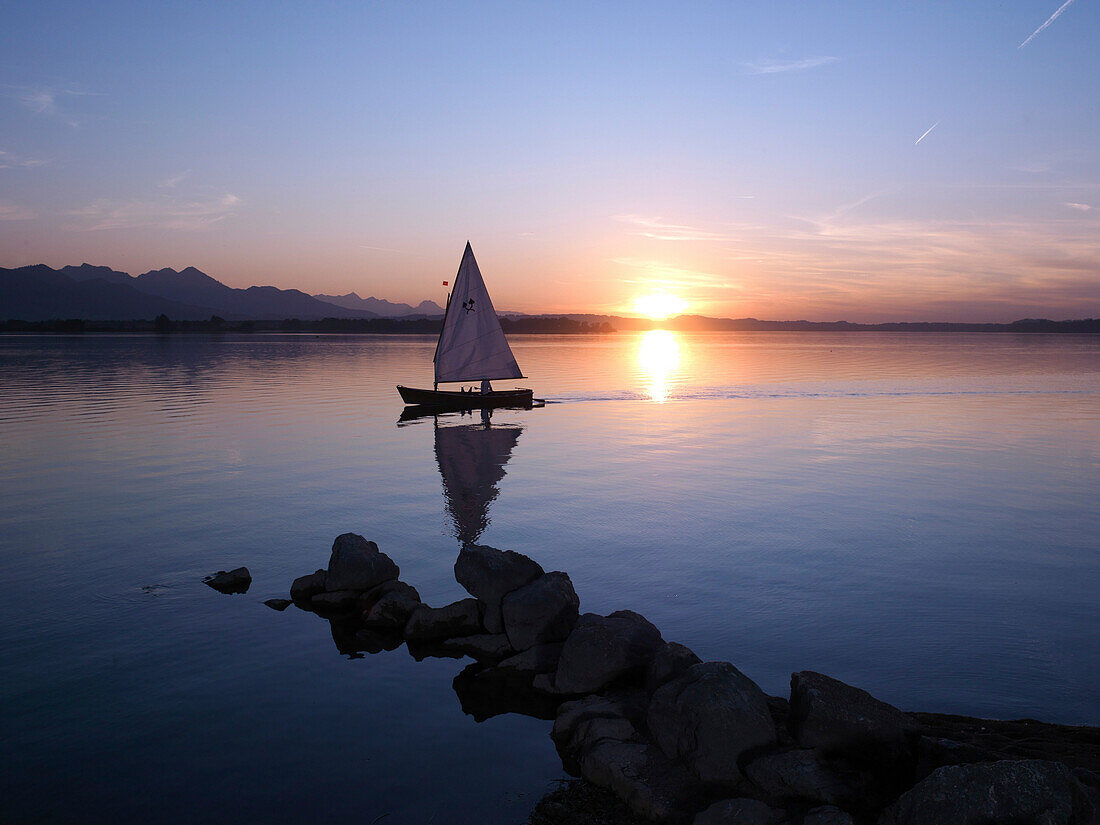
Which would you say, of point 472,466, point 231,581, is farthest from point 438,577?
point 472,466

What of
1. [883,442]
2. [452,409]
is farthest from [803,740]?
[452,409]

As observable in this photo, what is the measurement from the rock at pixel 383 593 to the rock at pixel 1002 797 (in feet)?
32.8

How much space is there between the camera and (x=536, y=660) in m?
12.9

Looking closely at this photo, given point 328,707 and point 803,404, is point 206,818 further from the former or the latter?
point 803,404

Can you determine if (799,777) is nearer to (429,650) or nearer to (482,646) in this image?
(482,646)

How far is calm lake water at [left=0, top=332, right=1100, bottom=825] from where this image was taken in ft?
33.2

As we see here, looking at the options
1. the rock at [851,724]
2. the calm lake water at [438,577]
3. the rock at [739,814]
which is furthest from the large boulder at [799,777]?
the calm lake water at [438,577]

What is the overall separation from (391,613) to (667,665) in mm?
6086

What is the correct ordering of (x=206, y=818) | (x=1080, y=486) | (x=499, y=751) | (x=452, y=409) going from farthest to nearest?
(x=452, y=409) → (x=1080, y=486) → (x=499, y=751) → (x=206, y=818)

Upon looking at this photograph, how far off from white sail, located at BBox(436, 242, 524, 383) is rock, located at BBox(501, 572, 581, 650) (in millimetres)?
39425

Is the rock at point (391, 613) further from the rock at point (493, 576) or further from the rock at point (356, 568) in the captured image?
the rock at point (493, 576)

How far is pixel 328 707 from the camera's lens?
38.2 feet

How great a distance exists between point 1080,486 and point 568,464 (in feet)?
62.6

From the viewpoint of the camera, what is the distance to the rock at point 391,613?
14781 mm
